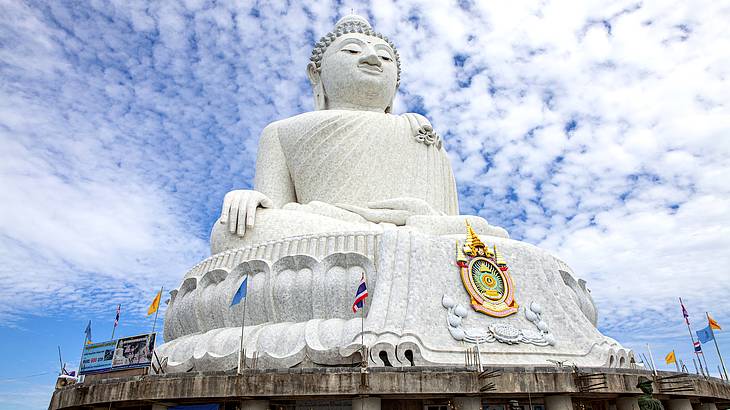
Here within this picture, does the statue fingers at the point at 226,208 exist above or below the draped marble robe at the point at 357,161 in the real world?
below

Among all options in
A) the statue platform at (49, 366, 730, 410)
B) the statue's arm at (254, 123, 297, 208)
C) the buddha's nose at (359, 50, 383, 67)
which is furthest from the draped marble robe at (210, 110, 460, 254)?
the statue platform at (49, 366, 730, 410)

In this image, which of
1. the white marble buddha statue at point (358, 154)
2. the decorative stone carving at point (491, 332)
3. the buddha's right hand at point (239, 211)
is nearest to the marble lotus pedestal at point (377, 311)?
the decorative stone carving at point (491, 332)

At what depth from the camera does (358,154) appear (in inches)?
594

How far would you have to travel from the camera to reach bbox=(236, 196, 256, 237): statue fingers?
12.0m

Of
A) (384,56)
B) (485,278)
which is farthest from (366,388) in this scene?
(384,56)

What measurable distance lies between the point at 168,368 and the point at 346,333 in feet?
12.1

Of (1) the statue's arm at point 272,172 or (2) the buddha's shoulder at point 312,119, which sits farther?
(2) the buddha's shoulder at point 312,119

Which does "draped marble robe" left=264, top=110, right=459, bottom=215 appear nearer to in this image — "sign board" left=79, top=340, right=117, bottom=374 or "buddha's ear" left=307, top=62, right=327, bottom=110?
"buddha's ear" left=307, top=62, right=327, bottom=110

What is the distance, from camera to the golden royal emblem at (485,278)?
1019 centimetres

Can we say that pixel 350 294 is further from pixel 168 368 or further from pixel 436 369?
pixel 168 368

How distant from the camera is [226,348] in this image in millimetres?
9914

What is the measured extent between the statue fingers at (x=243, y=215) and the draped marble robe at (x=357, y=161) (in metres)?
2.90

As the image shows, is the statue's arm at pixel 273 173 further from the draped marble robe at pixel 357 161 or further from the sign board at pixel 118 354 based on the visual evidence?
the sign board at pixel 118 354

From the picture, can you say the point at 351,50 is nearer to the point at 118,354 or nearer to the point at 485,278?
the point at 485,278
